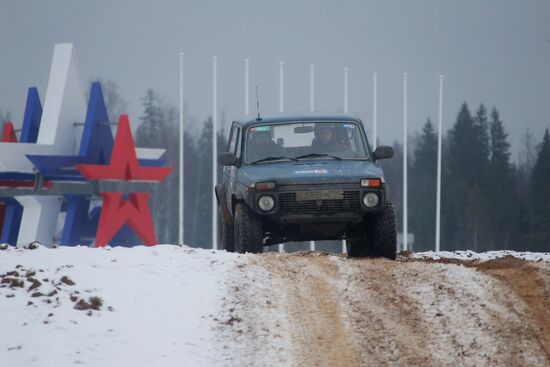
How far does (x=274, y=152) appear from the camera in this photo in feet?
49.4

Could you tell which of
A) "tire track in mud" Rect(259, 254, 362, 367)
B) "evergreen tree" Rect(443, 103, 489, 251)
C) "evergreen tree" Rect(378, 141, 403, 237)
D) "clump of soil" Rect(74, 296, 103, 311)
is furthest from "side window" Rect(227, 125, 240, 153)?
"evergreen tree" Rect(378, 141, 403, 237)

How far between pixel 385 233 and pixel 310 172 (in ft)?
4.08

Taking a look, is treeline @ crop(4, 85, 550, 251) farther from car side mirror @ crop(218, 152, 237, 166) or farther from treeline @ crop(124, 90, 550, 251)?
car side mirror @ crop(218, 152, 237, 166)

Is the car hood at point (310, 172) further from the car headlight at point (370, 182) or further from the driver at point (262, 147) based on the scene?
the driver at point (262, 147)

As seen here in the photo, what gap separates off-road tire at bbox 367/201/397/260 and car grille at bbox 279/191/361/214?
433mm

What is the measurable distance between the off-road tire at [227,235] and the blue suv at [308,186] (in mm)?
717

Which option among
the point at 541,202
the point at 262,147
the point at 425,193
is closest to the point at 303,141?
the point at 262,147

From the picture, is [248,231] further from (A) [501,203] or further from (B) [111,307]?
(A) [501,203]

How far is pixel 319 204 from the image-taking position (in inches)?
553

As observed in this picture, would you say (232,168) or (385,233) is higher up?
(232,168)

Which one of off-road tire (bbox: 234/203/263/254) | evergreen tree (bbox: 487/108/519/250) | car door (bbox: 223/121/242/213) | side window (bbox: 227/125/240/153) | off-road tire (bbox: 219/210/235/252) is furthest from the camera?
evergreen tree (bbox: 487/108/519/250)

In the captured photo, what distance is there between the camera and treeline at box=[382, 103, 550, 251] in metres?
71.8

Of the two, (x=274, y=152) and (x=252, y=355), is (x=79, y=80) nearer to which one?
(x=274, y=152)

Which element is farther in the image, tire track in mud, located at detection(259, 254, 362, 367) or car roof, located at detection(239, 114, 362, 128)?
car roof, located at detection(239, 114, 362, 128)
